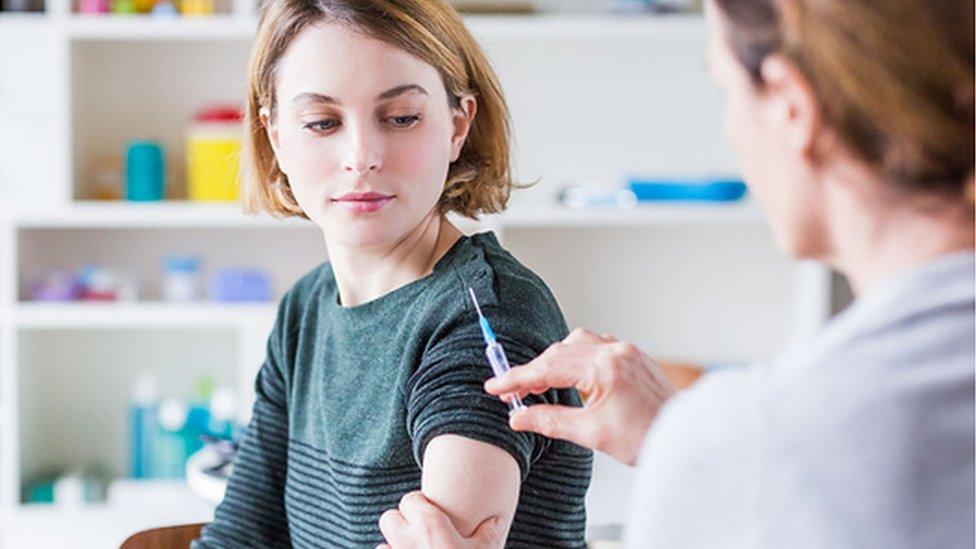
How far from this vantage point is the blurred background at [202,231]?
11.0ft

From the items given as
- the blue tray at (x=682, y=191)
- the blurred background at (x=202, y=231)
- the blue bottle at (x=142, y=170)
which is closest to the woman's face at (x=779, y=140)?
the blurred background at (x=202, y=231)

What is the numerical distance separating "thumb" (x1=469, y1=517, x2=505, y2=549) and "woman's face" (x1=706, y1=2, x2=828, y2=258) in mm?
382

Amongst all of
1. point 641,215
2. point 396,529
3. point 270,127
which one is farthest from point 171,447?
point 396,529

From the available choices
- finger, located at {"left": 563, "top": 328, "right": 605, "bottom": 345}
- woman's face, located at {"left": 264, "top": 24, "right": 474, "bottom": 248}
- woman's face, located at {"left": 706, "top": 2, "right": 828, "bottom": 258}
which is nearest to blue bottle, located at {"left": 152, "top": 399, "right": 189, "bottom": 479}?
woman's face, located at {"left": 264, "top": 24, "right": 474, "bottom": 248}

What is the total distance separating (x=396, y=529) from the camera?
1053 mm

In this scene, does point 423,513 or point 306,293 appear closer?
point 423,513

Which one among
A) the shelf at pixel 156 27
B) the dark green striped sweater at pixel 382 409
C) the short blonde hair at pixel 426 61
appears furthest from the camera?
the shelf at pixel 156 27

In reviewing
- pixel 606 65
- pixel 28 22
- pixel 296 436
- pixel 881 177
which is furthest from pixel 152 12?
pixel 881 177

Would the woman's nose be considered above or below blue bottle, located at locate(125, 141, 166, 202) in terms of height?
above

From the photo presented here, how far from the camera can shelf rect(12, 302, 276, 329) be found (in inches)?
134

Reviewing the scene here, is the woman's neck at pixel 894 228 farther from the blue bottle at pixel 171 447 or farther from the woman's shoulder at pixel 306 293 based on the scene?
the blue bottle at pixel 171 447

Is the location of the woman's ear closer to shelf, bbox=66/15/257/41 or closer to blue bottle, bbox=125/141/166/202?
shelf, bbox=66/15/257/41

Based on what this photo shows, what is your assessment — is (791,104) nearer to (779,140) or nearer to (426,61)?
(779,140)

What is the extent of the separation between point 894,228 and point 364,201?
593mm
